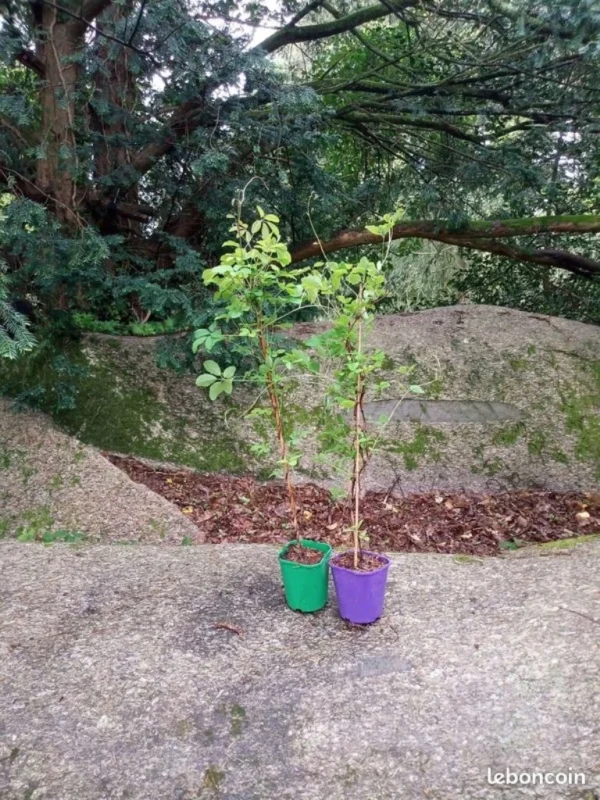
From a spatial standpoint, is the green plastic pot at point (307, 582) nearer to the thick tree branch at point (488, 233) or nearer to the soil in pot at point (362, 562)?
the soil in pot at point (362, 562)

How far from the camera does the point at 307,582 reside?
7.74 feet

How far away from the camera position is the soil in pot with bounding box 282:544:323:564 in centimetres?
238

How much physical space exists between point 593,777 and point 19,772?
5.49ft

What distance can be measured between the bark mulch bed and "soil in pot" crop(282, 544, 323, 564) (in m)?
1.22

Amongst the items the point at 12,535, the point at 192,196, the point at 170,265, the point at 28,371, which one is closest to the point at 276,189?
the point at 192,196

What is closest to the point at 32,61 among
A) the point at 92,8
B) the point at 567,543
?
the point at 92,8

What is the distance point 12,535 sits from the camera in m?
3.62

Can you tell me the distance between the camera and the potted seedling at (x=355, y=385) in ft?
6.80

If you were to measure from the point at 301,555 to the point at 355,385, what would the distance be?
791 millimetres

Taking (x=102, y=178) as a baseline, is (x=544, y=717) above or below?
below

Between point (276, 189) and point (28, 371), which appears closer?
point (276, 189)

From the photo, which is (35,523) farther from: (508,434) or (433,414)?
(508,434)

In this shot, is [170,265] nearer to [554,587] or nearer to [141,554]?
[141,554]

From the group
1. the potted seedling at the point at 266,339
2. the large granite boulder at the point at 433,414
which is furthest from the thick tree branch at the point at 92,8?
the potted seedling at the point at 266,339
